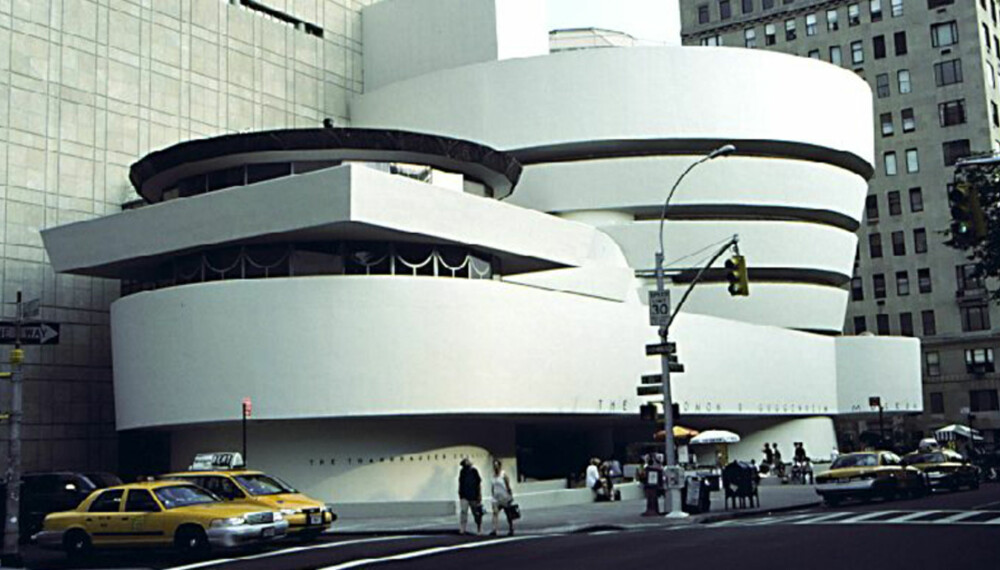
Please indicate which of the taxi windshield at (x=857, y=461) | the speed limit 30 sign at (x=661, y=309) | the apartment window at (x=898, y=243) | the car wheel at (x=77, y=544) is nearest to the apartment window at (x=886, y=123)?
the apartment window at (x=898, y=243)

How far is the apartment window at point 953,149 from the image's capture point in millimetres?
90438

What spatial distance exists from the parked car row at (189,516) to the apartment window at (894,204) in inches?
3105

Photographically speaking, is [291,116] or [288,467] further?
[291,116]

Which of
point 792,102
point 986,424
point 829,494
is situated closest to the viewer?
point 829,494

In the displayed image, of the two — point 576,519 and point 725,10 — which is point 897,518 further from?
point 725,10

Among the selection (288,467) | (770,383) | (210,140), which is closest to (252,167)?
(210,140)

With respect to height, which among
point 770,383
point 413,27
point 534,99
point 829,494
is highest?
point 413,27

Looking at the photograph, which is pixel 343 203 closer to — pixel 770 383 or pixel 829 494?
pixel 829 494

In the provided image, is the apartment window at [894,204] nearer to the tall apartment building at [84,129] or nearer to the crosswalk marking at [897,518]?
the tall apartment building at [84,129]

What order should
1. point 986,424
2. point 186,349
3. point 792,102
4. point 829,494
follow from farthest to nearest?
point 986,424, point 792,102, point 186,349, point 829,494

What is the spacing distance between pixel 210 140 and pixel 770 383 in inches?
1265

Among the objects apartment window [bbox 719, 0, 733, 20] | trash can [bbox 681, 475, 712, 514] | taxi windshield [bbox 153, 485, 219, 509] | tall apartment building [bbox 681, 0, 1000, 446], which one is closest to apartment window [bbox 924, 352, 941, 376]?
tall apartment building [bbox 681, 0, 1000, 446]

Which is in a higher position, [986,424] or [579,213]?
[579,213]

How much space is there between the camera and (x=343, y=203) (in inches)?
1428
